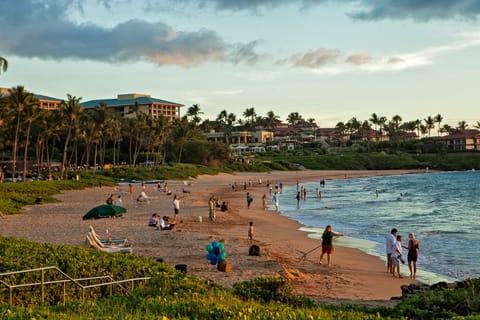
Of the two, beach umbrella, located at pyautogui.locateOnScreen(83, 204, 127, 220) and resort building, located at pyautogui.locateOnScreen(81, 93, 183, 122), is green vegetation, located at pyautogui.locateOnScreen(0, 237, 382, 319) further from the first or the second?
resort building, located at pyautogui.locateOnScreen(81, 93, 183, 122)

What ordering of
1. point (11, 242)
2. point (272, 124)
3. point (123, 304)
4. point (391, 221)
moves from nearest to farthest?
point (123, 304) < point (11, 242) < point (391, 221) < point (272, 124)

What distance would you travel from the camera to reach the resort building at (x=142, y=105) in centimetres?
13550

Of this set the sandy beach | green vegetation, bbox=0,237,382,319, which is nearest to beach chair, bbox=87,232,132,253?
the sandy beach

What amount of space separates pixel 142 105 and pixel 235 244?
12245cm

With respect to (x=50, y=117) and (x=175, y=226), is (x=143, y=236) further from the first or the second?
(x=50, y=117)

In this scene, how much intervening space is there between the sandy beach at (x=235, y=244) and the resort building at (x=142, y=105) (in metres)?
100

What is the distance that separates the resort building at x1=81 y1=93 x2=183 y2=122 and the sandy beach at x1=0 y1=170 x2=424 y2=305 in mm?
100354

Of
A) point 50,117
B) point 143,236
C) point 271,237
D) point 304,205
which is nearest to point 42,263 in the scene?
point 143,236

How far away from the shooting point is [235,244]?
20.7m

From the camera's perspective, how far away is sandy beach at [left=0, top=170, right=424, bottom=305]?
14.9 m

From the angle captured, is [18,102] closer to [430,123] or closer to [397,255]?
[397,255]

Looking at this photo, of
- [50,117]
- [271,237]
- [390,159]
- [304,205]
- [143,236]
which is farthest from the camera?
[390,159]

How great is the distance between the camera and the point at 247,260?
17219mm

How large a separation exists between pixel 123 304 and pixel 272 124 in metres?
175
